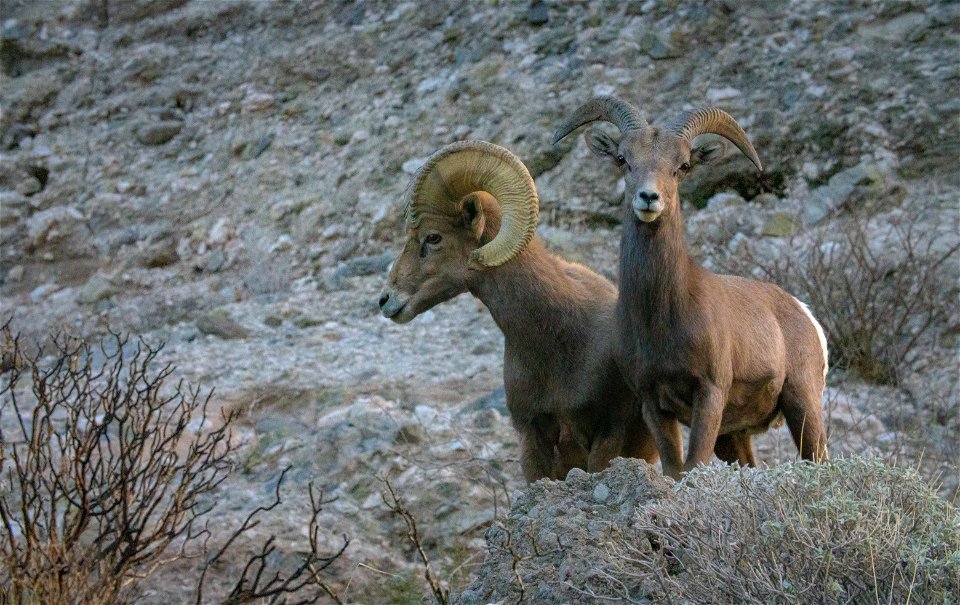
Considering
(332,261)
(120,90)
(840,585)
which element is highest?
(840,585)

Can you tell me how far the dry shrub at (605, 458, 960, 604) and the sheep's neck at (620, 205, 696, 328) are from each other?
1379mm

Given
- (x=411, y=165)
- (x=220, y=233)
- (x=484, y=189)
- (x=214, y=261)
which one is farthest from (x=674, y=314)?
(x=220, y=233)

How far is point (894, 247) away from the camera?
10.8 metres

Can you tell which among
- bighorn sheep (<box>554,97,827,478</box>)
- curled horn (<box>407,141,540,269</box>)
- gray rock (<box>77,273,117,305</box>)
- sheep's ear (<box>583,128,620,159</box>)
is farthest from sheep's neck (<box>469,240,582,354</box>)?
gray rock (<box>77,273,117,305</box>)

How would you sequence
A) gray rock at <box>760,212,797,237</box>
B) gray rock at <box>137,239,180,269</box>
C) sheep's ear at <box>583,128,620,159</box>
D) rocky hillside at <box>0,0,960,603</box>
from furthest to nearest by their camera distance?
gray rock at <box>137,239,180,269</box>, gray rock at <box>760,212,797,237</box>, rocky hillside at <box>0,0,960,603</box>, sheep's ear at <box>583,128,620,159</box>

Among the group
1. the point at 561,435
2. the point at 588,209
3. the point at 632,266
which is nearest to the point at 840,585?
the point at 632,266

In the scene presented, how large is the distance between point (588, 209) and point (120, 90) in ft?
26.0

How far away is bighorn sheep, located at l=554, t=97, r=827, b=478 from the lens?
5.73 meters

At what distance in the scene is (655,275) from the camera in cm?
581

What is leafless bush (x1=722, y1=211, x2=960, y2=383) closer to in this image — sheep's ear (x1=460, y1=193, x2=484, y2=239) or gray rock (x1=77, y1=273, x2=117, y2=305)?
sheep's ear (x1=460, y1=193, x2=484, y2=239)

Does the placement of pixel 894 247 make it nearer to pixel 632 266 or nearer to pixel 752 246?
pixel 752 246

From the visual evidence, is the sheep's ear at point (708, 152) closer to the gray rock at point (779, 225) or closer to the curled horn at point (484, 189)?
the curled horn at point (484, 189)

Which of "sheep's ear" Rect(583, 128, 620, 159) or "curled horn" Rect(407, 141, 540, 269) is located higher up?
"sheep's ear" Rect(583, 128, 620, 159)

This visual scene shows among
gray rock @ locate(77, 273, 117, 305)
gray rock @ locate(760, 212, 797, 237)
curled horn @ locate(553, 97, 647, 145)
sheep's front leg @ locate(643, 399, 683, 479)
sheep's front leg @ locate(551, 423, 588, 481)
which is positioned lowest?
gray rock @ locate(77, 273, 117, 305)
